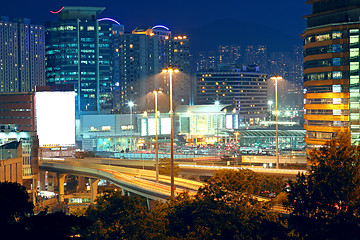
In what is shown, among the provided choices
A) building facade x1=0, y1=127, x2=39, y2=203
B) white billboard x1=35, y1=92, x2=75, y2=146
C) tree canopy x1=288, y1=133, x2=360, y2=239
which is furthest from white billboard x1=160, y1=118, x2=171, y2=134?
tree canopy x1=288, y1=133, x2=360, y2=239

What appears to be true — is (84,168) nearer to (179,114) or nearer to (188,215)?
(188,215)

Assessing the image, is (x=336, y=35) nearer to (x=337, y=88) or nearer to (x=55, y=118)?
(x=337, y=88)

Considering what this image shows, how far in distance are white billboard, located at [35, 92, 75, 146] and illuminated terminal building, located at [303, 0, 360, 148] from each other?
6078 centimetres

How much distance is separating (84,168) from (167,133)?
68.1 meters

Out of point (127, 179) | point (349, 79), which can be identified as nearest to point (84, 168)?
point (127, 179)

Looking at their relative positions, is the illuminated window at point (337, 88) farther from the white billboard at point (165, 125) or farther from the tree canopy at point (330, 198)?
the white billboard at point (165, 125)

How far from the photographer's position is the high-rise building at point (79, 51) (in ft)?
536

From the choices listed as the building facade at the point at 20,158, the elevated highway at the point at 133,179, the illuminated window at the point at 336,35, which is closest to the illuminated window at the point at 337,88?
the illuminated window at the point at 336,35

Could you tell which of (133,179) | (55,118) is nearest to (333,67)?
(133,179)

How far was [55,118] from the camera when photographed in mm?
122250

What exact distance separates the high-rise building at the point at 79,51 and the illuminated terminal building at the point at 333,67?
325ft

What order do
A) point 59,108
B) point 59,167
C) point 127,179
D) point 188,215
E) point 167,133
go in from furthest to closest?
point 167,133
point 59,108
point 59,167
point 127,179
point 188,215

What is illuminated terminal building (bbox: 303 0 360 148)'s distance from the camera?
69.5m

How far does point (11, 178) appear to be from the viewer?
7312 centimetres
